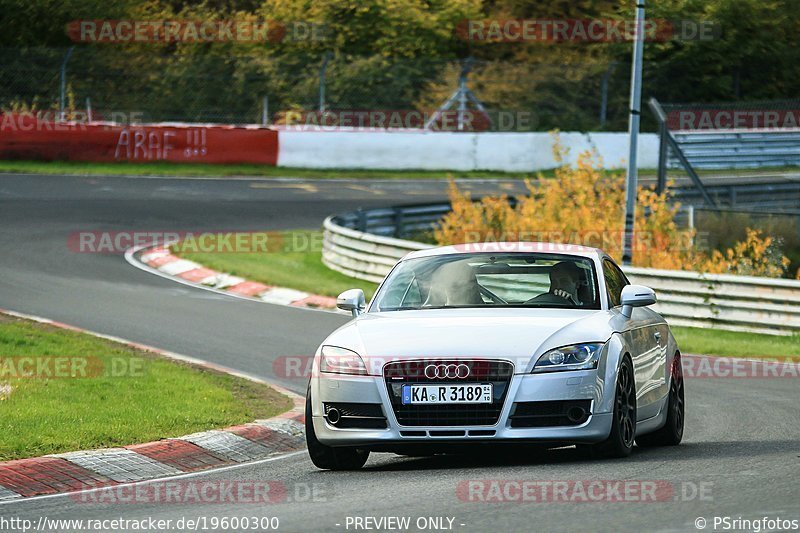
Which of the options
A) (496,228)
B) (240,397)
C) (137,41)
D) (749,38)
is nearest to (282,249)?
(496,228)

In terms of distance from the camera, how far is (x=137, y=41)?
51219 millimetres

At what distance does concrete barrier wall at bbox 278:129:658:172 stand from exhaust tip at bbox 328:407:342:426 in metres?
28.8

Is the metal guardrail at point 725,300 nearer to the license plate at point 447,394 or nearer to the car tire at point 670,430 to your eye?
the car tire at point 670,430

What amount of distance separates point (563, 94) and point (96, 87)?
13529mm

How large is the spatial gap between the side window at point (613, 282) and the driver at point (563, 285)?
0.24 meters

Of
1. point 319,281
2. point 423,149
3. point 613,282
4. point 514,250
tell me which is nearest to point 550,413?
point 514,250

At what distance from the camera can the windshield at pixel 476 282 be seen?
10.2 m

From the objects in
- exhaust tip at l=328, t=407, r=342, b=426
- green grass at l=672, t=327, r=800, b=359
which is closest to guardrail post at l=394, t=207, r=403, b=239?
green grass at l=672, t=327, r=800, b=359

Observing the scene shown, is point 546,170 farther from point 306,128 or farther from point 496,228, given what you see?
point 496,228

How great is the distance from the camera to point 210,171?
36688mm

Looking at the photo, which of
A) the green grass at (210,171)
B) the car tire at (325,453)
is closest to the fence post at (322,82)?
the green grass at (210,171)

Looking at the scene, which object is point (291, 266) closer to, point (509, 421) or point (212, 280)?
point (212, 280)

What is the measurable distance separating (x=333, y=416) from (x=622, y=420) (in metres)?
1.83

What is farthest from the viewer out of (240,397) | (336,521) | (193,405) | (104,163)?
(104,163)
